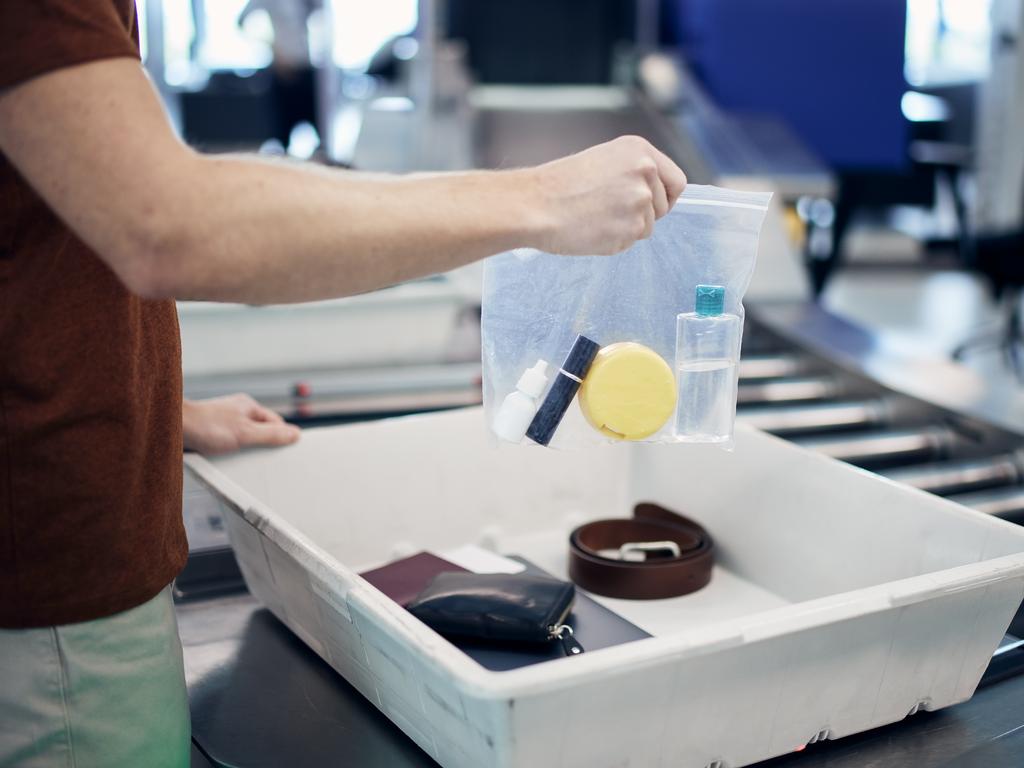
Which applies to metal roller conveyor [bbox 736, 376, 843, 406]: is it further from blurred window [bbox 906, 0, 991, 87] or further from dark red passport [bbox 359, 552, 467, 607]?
blurred window [bbox 906, 0, 991, 87]

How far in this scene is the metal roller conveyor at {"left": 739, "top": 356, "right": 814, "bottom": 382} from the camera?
94.2 inches

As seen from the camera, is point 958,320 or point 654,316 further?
point 958,320

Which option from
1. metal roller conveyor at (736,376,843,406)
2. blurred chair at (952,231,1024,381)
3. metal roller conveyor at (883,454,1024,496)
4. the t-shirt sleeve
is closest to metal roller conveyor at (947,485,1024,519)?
metal roller conveyor at (883,454,1024,496)

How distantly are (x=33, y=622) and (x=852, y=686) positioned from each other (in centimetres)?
66

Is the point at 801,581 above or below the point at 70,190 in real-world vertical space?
below

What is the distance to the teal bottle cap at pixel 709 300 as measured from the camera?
3.14 feet

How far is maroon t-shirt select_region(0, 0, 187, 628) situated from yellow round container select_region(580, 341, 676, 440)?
14.9 inches

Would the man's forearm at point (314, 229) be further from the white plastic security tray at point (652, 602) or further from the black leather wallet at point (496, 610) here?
the black leather wallet at point (496, 610)

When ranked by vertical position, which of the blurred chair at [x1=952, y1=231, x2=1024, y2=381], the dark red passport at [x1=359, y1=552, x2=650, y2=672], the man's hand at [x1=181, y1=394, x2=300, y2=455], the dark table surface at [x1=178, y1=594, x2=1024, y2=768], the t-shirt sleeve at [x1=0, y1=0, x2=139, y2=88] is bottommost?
the blurred chair at [x1=952, y1=231, x2=1024, y2=381]

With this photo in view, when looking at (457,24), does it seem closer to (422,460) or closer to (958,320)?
(958,320)

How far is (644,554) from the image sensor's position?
1323mm

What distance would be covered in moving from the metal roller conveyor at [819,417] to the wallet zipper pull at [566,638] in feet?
3.67

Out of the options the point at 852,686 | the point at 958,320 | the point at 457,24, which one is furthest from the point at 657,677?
the point at 457,24

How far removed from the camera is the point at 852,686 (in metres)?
0.90
